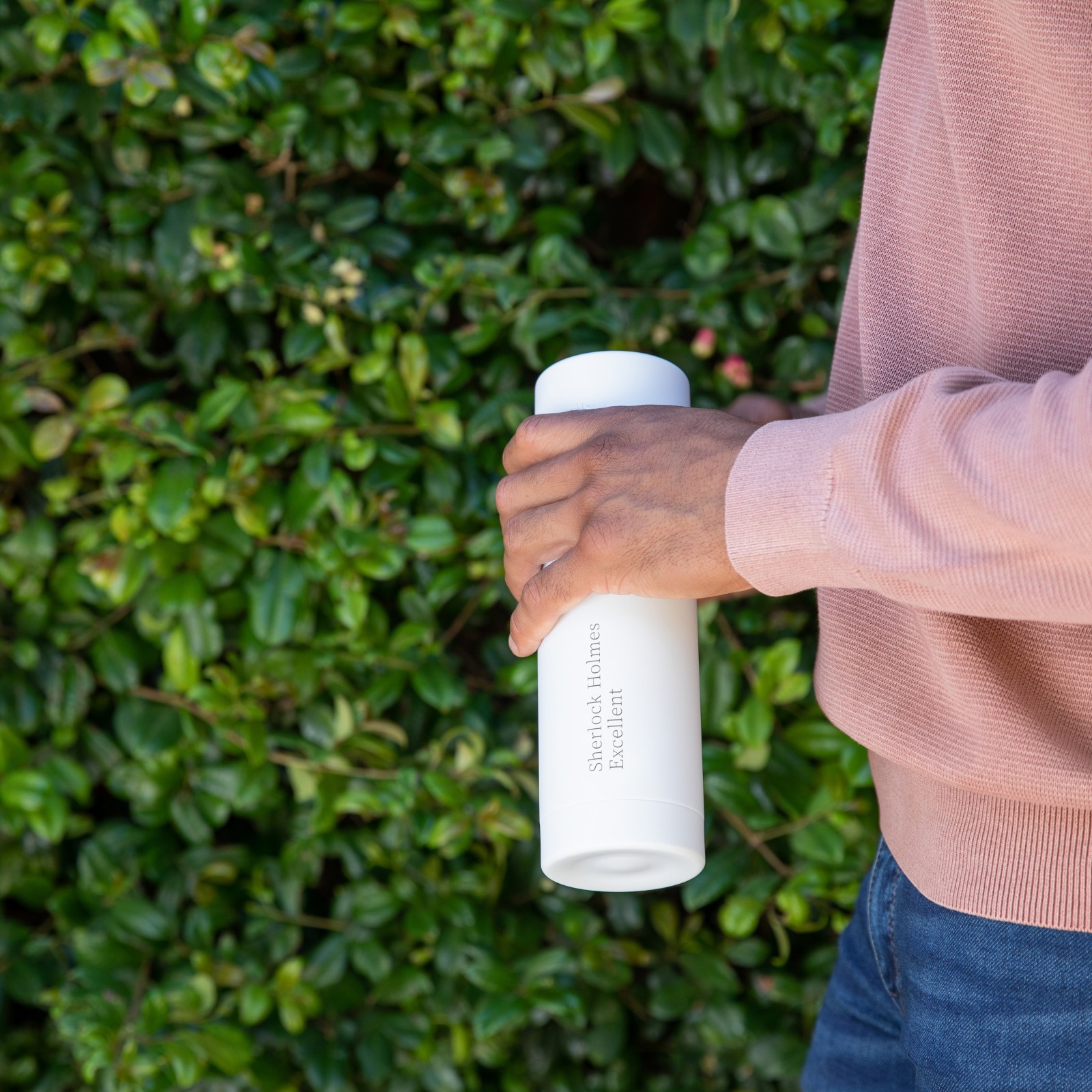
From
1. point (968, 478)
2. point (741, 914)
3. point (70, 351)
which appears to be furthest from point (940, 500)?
point (70, 351)

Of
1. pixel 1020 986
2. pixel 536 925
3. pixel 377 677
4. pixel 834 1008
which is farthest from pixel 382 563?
pixel 1020 986

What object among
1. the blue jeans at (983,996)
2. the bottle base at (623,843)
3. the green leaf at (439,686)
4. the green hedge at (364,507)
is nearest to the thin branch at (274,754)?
the green hedge at (364,507)

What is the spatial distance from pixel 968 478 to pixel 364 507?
960 millimetres

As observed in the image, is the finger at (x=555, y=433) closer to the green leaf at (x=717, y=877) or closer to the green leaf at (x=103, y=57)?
the green leaf at (x=717, y=877)

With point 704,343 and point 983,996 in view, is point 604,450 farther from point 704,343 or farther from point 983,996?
point 704,343

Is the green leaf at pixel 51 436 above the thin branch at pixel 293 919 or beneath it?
above

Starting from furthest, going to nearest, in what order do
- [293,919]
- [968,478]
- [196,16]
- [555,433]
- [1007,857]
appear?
[293,919]
[196,16]
[555,433]
[1007,857]
[968,478]

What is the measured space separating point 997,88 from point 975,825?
1.66 feet

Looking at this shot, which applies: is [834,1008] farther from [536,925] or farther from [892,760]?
[536,925]

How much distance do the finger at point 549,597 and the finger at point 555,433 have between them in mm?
91

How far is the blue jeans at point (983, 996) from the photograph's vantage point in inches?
30.3

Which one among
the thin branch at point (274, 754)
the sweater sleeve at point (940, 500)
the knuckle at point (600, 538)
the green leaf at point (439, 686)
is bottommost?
the thin branch at point (274, 754)

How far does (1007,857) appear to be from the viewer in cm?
76

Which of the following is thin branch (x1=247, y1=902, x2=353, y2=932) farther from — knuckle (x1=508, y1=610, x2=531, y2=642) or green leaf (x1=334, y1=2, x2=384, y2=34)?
green leaf (x1=334, y1=2, x2=384, y2=34)
